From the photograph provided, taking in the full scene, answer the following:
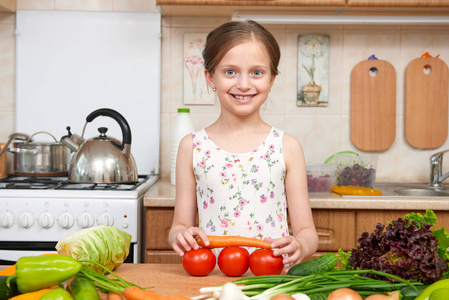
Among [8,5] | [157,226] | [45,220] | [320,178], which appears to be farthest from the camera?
[8,5]

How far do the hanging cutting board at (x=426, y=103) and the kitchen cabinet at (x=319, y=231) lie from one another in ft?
2.53

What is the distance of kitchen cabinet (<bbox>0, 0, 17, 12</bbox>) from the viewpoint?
7.08 feet

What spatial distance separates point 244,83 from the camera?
118cm

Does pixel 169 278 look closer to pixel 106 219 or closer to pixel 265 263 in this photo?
pixel 265 263

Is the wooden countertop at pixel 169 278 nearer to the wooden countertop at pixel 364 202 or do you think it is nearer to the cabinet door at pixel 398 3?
the wooden countertop at pixel 364 202

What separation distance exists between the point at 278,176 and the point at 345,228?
1.99 feet

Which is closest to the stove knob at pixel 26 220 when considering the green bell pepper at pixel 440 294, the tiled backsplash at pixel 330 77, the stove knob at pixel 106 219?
the stove knob at pixel 106 219

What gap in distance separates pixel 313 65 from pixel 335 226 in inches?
34.5

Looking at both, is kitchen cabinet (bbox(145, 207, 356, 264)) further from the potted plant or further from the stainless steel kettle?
the potted plant

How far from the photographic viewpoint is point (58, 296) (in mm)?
682

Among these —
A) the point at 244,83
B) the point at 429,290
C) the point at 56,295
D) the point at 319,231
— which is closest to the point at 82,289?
the point at 56,295

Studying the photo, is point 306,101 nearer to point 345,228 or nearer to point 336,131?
point 336,131

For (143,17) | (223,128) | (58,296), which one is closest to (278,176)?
(223,128)

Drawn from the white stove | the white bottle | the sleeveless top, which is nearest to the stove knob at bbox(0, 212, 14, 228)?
the white stove
